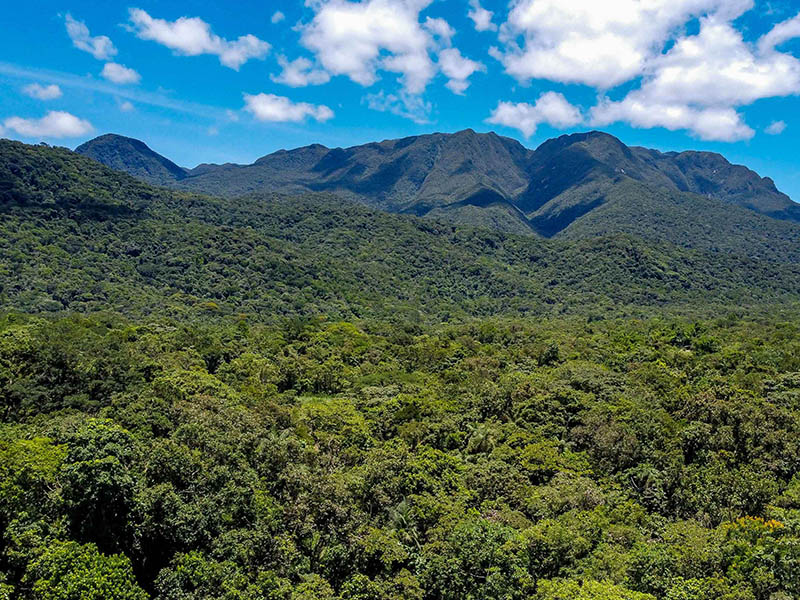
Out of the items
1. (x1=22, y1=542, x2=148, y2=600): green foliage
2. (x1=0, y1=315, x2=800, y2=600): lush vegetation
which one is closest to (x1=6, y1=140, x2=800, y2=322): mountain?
(x1=0, y1=315, x2=800, y2=600): lush vegetation

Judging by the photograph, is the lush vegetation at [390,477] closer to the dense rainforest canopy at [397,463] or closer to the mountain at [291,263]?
the dense rainforest canopy at [397,463]

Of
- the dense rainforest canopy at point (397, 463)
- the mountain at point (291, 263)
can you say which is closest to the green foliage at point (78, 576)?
the dense rainforest canopy at point (397, 463)

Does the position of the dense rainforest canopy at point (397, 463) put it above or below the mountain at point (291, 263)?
below

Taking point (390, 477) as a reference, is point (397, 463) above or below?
above

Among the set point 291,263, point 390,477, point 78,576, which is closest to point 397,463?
point 390,477

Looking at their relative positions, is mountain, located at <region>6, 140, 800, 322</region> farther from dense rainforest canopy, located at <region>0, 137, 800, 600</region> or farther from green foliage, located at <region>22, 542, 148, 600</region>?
green foliage, located at <region>22, 542, 148, 600</region>

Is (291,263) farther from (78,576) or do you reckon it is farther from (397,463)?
(78,576)
